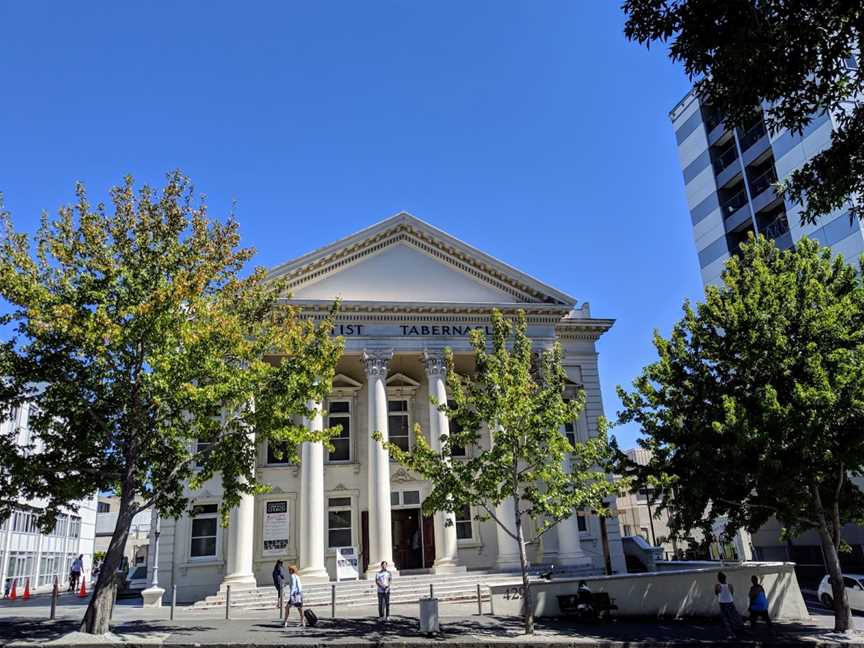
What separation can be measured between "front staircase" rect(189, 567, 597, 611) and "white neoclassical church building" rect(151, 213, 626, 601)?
1.07 m

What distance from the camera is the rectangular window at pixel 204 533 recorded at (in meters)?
24.8

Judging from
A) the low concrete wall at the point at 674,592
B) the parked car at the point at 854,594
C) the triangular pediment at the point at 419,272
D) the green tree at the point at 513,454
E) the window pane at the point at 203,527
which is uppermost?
the triangular pediment at the point at 419,272

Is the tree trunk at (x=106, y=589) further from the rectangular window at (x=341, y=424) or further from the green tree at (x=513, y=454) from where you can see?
the rectangular window at (x=341, y=424)

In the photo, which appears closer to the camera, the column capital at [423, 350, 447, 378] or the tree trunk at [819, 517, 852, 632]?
the tree trunk at [819, 517, 852, 632]

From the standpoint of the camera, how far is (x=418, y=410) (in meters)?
29.8

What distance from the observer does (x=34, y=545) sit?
44375mm

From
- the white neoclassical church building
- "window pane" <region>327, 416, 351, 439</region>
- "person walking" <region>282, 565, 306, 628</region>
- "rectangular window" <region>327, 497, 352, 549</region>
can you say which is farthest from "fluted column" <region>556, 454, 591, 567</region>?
"person walking" <region>282, 565, 306, 628</region>

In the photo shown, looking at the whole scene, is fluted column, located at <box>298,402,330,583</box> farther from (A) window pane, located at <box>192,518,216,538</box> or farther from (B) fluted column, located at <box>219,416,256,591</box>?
(A) window pane, located at <box>192,518,216,538</box>

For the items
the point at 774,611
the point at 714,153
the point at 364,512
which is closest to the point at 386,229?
the point at 364,512

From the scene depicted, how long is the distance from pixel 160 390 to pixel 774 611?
1714 cm

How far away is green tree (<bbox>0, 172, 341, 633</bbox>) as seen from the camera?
1452 centimetres

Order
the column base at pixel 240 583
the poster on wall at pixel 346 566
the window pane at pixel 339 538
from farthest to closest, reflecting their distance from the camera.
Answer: the window pane at pixel 339 538 → the poster on wall at pixel 346 566 → the column base at pixel 240 583

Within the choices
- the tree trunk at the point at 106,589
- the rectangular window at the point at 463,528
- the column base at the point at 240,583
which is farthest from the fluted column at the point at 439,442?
the tree trunk at the point at 106,589

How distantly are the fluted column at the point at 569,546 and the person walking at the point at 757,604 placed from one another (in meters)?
9.13
